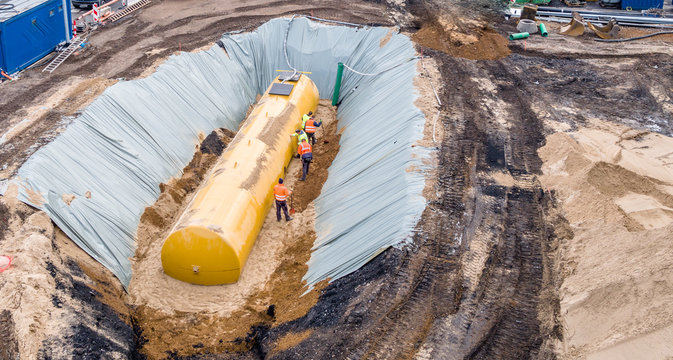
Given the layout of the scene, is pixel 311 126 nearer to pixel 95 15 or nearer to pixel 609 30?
pixel 95 15

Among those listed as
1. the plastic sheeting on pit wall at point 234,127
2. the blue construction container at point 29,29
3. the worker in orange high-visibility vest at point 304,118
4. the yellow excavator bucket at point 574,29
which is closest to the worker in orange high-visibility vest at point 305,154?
the plastic sheeting on pit wall at point 234,127

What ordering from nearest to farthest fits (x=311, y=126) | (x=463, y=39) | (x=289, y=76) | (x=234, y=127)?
1. (x=311, y=126)
2. (x=234, y=127)
3. (x=289, y=76)
4. (x=463, y=39)

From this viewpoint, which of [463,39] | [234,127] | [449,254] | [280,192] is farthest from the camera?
[463,39]

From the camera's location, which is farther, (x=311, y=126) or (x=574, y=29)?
(x=574, y=29)

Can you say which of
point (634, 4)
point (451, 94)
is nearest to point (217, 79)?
point (451, 94)

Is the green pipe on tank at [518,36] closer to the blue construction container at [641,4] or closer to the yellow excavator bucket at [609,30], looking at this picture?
the yellow excavator bucket at [609,30]

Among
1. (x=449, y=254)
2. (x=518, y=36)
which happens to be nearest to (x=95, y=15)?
(x=518, y=36)

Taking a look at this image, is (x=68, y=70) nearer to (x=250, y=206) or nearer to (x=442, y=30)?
(x=250, y=206)
